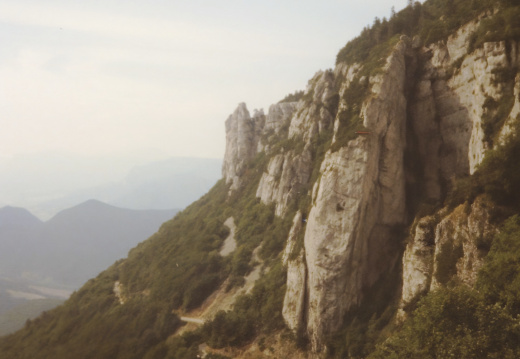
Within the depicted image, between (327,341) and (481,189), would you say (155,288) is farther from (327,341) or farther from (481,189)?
(481,189)

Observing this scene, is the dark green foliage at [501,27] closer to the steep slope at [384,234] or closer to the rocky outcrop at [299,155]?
the steep slope at [384,234]

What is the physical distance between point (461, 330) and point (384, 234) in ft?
78.3

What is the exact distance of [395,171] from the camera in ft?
156

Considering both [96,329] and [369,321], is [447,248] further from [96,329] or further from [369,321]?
[96,329]

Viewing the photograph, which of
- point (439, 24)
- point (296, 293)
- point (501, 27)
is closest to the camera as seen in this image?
point (501, 27)

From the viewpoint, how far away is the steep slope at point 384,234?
30.6 m

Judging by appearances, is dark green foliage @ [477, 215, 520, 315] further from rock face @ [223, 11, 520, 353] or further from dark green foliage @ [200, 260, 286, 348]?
dark green foliage @ [200, 260, 286, 348]

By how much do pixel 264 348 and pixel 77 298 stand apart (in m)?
69.3

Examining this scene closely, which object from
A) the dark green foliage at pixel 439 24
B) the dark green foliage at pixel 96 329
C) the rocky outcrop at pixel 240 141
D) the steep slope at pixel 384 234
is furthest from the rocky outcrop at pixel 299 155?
the dark green foliage at pixel 96 329

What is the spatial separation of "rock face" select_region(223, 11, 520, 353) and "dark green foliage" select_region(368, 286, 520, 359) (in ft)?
31.4

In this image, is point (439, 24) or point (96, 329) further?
point (96, 329)

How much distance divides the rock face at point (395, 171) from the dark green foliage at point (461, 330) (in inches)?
377

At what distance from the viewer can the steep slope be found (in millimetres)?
30609

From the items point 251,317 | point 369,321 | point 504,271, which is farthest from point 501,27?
point 251,317
